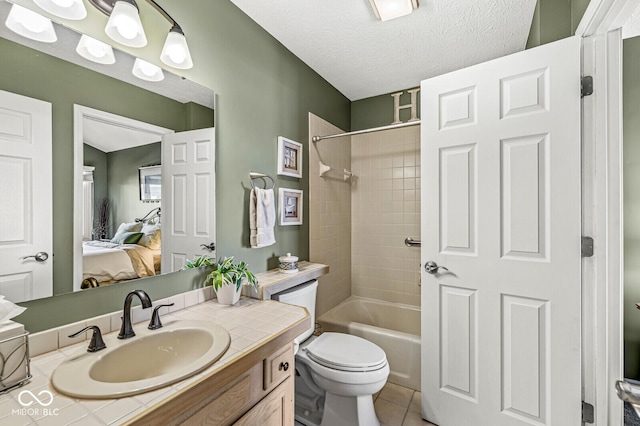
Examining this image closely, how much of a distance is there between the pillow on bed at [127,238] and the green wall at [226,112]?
0.17 m

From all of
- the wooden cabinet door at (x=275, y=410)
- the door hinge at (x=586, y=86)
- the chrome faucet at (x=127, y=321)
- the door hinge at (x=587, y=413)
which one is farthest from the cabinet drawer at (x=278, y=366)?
the door hinge at (x=586, y=86)

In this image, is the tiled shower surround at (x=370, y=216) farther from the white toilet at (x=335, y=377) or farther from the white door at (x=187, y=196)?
the white door at (x=187, y=196)

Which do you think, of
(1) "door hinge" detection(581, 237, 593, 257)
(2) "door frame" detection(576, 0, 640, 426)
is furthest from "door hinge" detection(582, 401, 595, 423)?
(1) "door hinge" detection(581, 237, 593, 257)

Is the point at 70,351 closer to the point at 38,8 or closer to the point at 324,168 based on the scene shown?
the point at 38,8

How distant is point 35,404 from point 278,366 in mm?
687

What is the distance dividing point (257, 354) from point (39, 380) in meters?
0.59

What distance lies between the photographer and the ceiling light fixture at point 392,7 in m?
1.59

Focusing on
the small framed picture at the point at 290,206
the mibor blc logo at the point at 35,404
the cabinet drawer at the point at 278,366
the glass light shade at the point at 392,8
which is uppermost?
the glass light shade at the point at 392,8

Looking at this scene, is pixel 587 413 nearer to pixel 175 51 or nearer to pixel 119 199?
pixel 119 199

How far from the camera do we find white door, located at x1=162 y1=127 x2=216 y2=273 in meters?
1.34

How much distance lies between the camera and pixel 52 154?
97cm

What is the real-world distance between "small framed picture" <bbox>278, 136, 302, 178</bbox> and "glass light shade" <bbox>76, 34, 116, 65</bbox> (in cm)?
104

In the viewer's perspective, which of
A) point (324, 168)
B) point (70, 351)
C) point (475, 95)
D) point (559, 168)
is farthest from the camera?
point (324, 168)

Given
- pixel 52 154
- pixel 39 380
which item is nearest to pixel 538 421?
pixel 39 380
